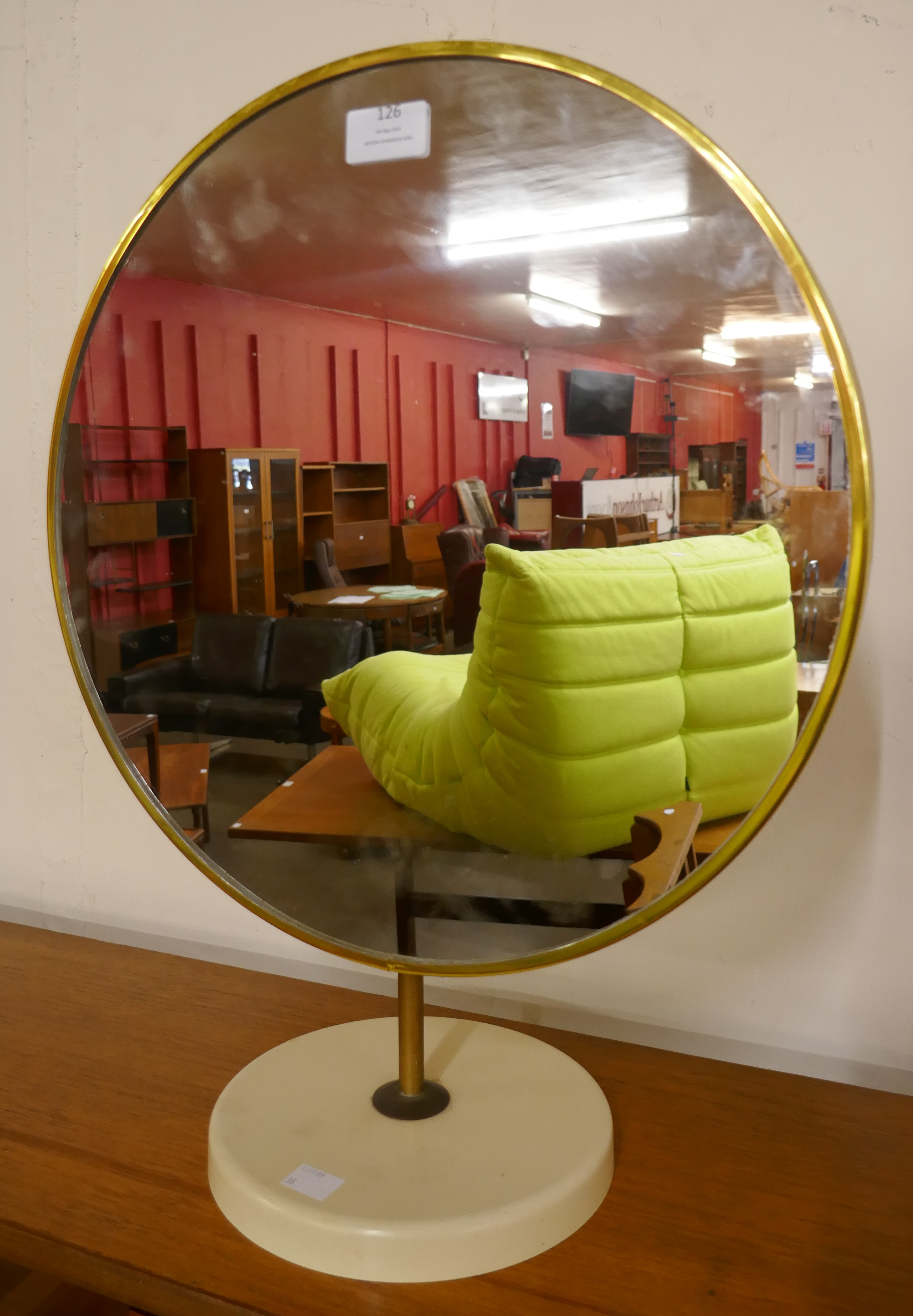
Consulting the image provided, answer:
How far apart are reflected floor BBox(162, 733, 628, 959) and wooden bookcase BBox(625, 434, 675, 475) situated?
0.33m

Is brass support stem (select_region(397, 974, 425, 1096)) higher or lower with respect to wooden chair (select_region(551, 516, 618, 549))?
lower

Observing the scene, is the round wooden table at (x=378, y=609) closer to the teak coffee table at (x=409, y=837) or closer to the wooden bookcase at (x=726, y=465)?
the teak coffee table at (x=409, y=837)

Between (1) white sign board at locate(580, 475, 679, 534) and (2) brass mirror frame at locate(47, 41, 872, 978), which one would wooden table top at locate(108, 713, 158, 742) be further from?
(1) white sign board at locate(580, 475, 679, 534)

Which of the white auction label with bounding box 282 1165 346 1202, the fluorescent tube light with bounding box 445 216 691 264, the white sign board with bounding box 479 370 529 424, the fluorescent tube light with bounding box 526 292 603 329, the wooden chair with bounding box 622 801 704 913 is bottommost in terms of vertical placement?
the white auction label with bounding box 282 1165 346 1202

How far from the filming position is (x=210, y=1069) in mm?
Answer: 1094

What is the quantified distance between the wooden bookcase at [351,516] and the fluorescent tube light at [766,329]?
0.32 metres

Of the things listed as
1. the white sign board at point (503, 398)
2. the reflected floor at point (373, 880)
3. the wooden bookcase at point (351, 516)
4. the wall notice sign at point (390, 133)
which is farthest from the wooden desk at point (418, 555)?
the wall notice sign at point (390, 133)

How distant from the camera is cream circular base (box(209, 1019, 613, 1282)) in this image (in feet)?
2.64

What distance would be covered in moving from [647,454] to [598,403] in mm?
59

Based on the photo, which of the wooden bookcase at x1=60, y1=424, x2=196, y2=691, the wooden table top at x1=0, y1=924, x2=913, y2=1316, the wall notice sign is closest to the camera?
the wooden table top at x1=0, y1=924, x2=913, y2=1316

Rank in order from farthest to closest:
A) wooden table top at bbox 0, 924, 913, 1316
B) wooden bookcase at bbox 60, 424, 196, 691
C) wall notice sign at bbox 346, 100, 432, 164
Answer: wooden bookcase at bbox 60, 424, 196, 691 → wall notice sign at bbox 346, 100, 432, 164 → wooden table top at bbox 0, 924, 913, 1316

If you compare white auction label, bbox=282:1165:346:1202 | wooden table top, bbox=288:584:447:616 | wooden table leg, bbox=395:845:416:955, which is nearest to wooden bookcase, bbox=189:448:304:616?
wooden table top, bbox=288:584:447:616

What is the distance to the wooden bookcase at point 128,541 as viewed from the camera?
1040mm

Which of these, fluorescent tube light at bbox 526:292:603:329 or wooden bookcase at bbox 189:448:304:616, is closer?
fluorescent tube light at bbox 526:292:603:329
